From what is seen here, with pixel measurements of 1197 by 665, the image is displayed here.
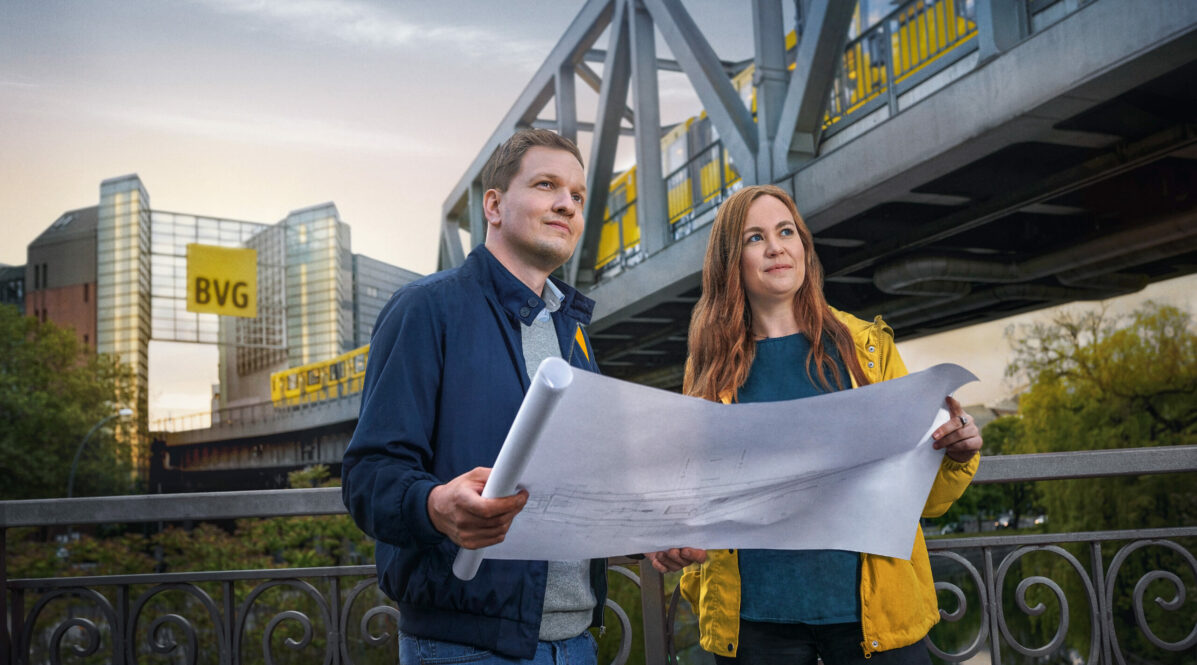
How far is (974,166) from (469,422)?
31.9 ft

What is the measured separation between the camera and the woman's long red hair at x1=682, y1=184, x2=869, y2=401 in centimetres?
187

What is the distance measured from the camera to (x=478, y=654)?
1392 mm

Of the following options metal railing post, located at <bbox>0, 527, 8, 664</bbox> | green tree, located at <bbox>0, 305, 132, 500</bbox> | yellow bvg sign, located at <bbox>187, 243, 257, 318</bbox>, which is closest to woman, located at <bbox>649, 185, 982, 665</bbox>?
metal railing post, located at <bbox>0, 527, 8, 664</bbox>

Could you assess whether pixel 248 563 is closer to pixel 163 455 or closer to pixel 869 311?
pixel 869 311

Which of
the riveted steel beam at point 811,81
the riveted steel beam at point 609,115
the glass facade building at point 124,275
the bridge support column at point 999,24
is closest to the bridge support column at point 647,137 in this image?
the riveted steel beam at point 609,115

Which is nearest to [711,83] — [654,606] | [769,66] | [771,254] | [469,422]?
[769,66]

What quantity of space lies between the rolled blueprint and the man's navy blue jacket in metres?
0.31

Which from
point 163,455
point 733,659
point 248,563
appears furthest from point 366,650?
point 163,455

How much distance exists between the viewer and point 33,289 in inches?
2346

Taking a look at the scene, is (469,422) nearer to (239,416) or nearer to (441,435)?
(441,435)

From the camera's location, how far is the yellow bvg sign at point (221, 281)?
4419cm

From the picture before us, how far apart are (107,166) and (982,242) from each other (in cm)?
5998

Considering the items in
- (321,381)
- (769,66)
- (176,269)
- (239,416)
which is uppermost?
(176,269)

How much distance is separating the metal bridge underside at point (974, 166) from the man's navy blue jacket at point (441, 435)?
6222 millimetres
